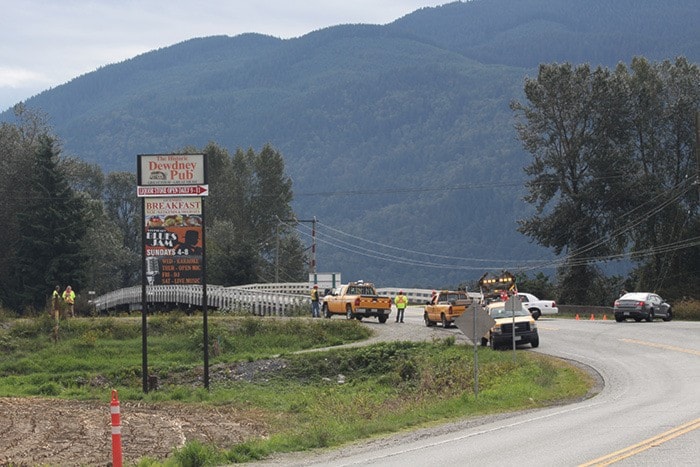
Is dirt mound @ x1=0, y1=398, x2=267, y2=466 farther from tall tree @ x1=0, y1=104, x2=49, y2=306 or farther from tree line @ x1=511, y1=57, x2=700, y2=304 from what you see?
tall tree @ x1=0, y1=104, x2=49, y2=306

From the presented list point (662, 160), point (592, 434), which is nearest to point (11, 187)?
point (662, 160)

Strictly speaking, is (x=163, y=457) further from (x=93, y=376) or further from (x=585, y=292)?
(x=585, y=292)

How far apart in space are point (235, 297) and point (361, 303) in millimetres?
11785

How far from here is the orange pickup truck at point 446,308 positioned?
51.8 m

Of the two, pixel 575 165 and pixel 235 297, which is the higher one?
pixel 575 165

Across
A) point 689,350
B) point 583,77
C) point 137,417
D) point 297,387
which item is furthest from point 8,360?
point 583,77

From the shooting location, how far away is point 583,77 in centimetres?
8406

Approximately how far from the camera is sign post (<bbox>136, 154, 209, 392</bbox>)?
33.1 metres

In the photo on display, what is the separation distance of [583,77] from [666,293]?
1823 centimetres

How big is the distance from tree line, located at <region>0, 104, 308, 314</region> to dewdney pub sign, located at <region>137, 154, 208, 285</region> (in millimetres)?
16111

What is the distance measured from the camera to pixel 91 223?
267 ft

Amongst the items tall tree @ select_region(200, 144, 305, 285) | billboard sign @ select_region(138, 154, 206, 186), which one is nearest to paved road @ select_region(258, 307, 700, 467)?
billboard sign @ select_region(138, 154, 206, 186)

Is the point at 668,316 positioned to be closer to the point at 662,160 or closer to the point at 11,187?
the point at 662,160

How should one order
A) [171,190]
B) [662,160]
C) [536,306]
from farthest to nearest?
[662,160] → [536,306] → [171,190]
